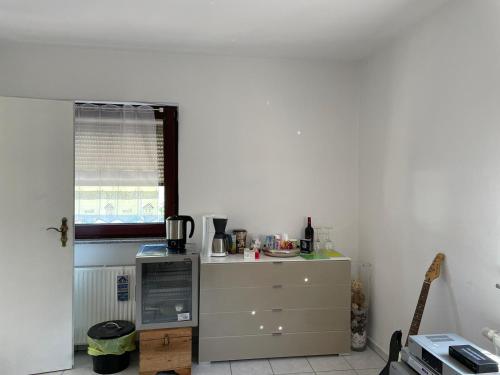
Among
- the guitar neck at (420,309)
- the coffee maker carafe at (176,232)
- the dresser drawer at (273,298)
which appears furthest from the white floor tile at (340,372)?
the coffee maker carafe at (176,232)

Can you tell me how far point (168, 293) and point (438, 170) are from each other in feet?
6.76

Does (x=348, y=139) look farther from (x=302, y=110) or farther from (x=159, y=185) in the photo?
(x=159, y=185)

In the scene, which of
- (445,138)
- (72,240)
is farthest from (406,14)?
(72,240)

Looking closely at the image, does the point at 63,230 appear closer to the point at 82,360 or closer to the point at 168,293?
the point at 168,293

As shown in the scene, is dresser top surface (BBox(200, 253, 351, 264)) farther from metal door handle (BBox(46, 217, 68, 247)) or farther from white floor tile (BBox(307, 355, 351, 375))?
metal door handle (BBox(46, 217, 68, 247))

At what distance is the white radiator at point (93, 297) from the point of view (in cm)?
293

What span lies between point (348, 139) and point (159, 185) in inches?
70.5

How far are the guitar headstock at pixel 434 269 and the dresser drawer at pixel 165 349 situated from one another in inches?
66.3

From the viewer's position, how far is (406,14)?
2.35 m

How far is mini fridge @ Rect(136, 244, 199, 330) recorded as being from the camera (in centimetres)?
257

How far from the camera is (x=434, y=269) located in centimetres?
215

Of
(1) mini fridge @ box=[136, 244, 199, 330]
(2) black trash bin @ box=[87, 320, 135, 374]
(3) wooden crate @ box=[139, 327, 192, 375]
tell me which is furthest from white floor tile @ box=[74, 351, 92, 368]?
(1) mini fridge @ box=[136, 244, 199, 330]

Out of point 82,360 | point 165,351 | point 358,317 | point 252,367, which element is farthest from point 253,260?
point 82,360

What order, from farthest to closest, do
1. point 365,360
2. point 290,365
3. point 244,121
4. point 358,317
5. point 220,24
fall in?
point 244,121 → point 358,317 → point 365,360 → point 290,365 → point 220,24
